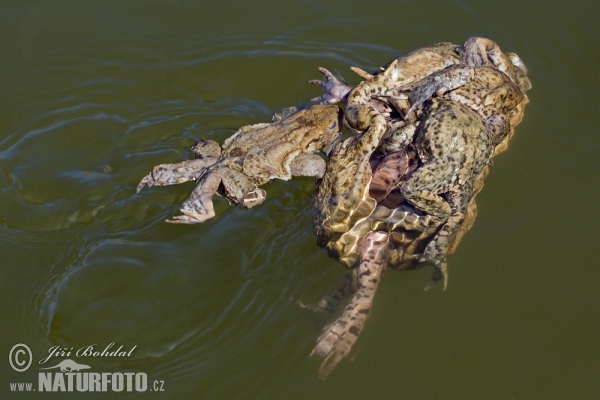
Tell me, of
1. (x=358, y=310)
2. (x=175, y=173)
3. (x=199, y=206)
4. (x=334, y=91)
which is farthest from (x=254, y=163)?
(x=358, y=310)

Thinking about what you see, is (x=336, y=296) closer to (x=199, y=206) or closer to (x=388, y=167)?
(x=388, y=167)

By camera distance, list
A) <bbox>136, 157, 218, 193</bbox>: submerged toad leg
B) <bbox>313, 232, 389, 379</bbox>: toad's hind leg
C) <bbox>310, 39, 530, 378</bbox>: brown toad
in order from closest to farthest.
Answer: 1. <bbox>313, 232, 389, 379</bbox>: toad's hind leg
2. <bbox>310, 39, 530, 378</bbox>: brown toad
3. <bbox>136, 157, 218, 193</bbox>: submerged toad leg

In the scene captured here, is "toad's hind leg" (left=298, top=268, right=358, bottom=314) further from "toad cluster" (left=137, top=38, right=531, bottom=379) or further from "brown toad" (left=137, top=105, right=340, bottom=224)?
"brown toad" (left=137, top=105, right=340, bottom=224)

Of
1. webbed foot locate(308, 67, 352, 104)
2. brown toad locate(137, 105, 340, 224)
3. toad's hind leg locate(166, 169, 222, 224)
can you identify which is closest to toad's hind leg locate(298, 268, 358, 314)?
brown toad locate(137, 105, 340, 224)

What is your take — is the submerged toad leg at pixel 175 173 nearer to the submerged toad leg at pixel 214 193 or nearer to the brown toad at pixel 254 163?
the brown toad at pixel 254 163

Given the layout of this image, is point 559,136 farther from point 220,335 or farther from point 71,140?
point 71,140

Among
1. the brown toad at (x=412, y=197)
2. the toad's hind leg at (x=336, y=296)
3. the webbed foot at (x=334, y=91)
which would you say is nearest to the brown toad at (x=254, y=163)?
the webbed foot at (x=334, y=91)
